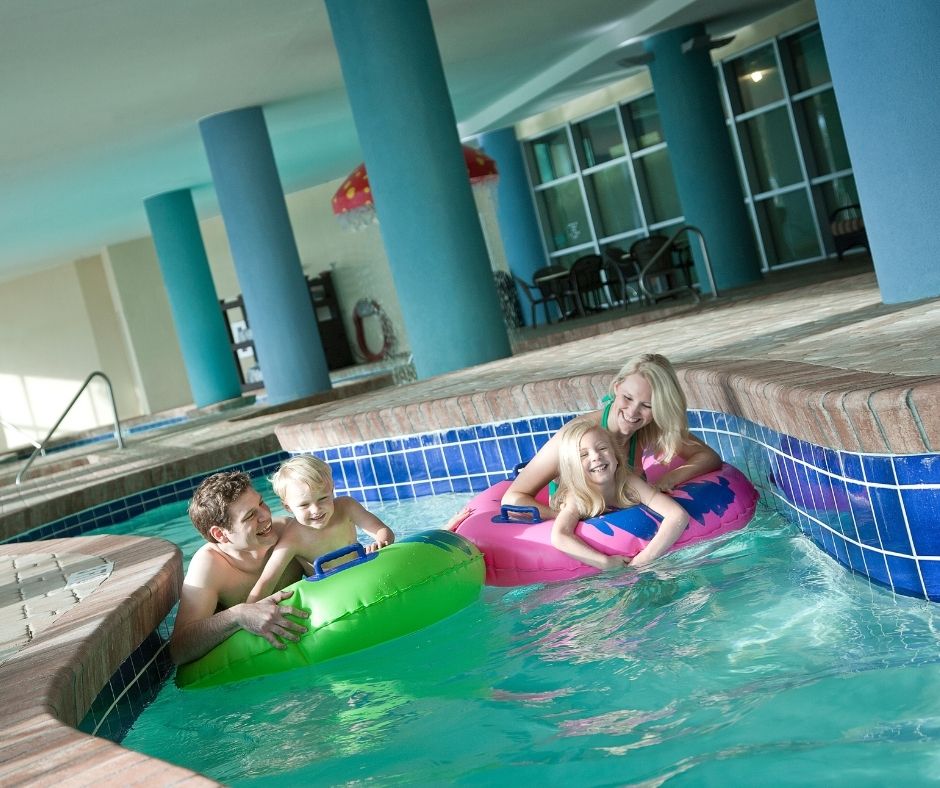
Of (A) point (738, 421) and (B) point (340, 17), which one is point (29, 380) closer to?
(B) point (340, 17)

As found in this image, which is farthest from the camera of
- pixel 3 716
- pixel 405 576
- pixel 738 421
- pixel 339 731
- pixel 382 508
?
pixel 382 508

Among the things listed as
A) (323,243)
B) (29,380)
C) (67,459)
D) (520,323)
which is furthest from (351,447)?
(29,380)

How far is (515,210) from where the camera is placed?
19.0 m

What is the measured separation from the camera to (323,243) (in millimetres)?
22172

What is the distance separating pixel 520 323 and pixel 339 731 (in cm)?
1657

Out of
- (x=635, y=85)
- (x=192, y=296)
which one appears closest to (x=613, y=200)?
(x=635, y=85)

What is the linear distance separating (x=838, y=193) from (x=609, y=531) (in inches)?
505

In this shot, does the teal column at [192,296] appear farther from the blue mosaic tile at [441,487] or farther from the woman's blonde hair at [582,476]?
the woman's blonde hair at [582,476]

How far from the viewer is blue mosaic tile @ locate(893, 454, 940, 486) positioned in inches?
103

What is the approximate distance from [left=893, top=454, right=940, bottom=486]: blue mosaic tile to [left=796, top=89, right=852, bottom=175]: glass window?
1334 centimetres

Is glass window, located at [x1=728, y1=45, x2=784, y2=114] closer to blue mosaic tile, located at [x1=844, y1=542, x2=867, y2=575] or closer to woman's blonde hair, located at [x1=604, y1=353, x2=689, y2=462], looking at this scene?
woman's blonde hair, located at [x1=604, y1=353, x2=689, y2=462]

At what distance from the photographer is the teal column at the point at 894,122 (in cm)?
500

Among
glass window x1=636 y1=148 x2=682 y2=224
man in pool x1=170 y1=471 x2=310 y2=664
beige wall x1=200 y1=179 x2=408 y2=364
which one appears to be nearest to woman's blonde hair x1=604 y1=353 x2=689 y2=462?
man in pool x1=170 y1=471 x2=310 y2=664

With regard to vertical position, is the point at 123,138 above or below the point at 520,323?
above
